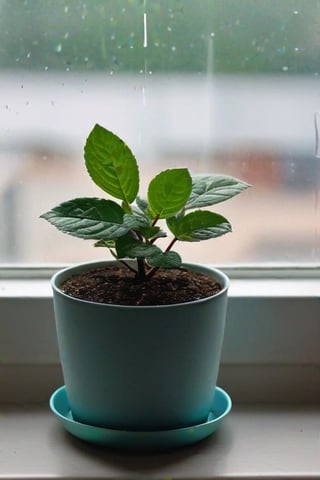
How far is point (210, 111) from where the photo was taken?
784mm

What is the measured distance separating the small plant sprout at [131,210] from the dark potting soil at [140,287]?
3cm

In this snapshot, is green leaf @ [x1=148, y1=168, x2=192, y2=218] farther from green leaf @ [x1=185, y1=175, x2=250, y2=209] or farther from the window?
the window

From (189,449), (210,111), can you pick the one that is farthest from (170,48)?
(189,449)

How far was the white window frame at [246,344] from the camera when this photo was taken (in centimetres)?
75

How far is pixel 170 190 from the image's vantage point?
614 millimetres

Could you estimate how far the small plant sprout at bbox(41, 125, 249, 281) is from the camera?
610mm

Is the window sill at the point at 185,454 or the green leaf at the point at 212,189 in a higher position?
the green leaf at the point at 212,189

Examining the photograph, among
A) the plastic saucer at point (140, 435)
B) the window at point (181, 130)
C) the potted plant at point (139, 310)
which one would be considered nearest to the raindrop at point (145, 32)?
the window at point (181, 130)

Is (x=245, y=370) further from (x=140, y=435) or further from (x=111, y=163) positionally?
(x=111, y=163)

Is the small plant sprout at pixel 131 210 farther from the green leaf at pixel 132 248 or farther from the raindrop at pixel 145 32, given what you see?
the raindrop at pixel 145 32

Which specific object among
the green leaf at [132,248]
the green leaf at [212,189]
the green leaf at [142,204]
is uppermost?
the green leaf at [212,189]

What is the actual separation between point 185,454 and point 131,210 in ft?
0.73

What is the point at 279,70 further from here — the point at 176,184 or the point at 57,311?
the point at 57,311

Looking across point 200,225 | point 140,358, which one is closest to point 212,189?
point 200,225
